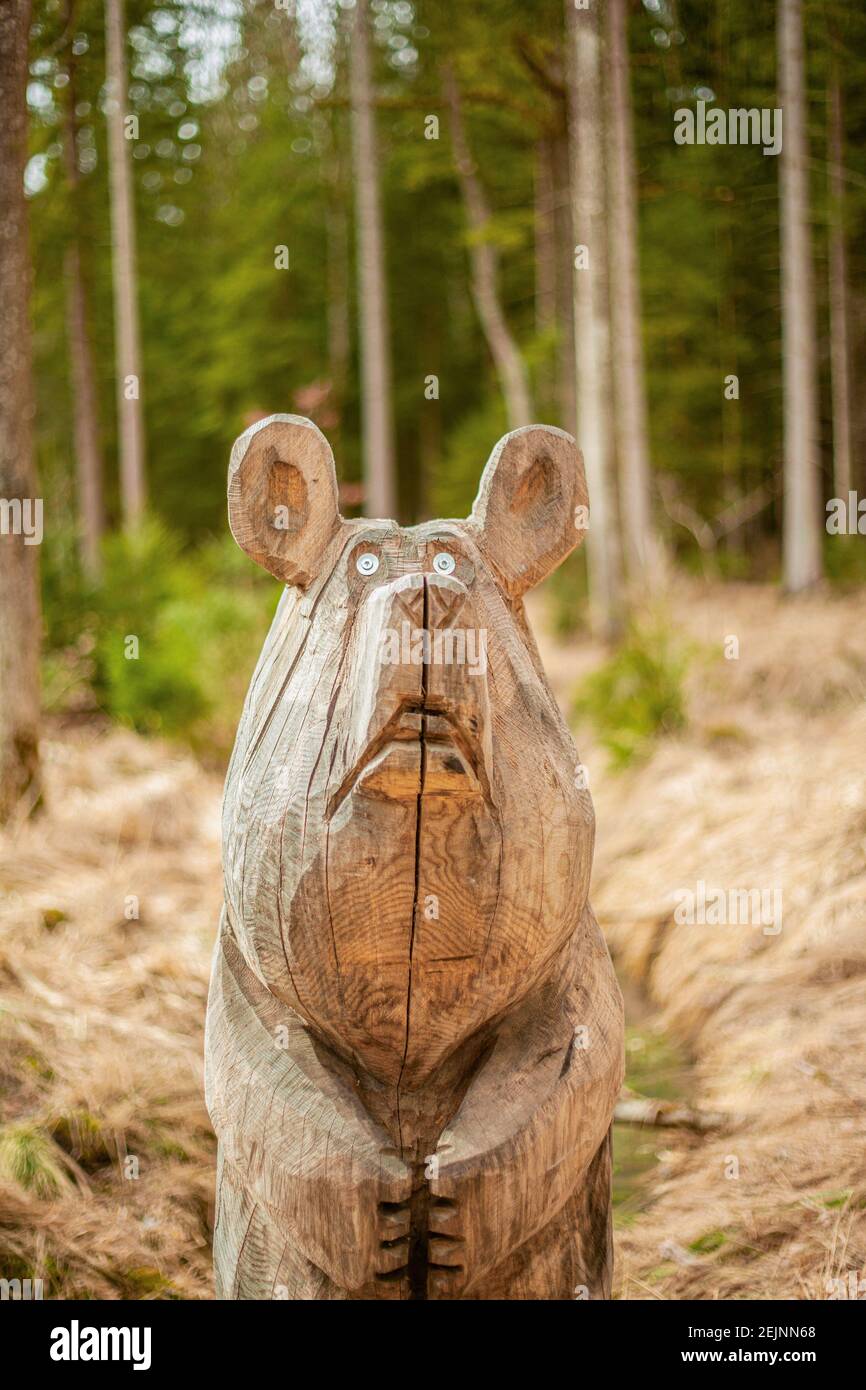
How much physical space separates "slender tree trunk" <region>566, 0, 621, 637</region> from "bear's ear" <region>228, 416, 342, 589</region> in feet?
25.9

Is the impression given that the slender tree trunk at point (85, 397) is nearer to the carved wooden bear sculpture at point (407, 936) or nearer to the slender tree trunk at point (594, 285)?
the slender tree trunk at point (594, 285)

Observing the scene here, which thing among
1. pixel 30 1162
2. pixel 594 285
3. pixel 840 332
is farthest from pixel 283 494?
pixel 840 332

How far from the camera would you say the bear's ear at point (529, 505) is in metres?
2.01

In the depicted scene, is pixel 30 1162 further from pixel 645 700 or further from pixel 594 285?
pixel 594 285

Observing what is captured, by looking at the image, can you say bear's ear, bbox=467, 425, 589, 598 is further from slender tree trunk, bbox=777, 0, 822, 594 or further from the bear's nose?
slender tree trunk, bbox=777, 0, 822, 594

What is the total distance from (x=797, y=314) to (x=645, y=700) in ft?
19.8

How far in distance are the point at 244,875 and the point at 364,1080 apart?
0.44 meters

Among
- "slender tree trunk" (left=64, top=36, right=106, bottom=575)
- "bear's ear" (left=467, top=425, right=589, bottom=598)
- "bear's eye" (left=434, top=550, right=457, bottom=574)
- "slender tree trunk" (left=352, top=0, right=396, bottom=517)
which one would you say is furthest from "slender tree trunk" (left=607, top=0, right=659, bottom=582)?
"bear's eye" (left=434, top=550, right=457, bottom=574)

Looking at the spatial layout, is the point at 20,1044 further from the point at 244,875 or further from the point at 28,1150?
the point at 244,875

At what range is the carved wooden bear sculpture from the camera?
5.83 feet

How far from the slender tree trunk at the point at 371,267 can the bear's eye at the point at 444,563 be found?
9.51 m

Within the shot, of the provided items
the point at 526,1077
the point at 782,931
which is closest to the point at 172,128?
the point at 782,931

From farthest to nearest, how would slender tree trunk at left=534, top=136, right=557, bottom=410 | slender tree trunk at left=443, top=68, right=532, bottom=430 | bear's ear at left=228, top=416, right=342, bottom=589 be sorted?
1. slender tree trunk at left=443, top=68, right=532, bottom=430
2. slender tree trunk at left=534, top=136, right=557, bottom=410
3. bear's ear at left=228, top=416, right=342, bottom=589

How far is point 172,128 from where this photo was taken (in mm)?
12070
